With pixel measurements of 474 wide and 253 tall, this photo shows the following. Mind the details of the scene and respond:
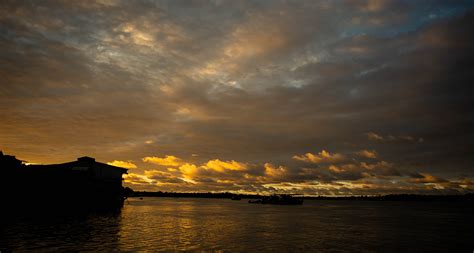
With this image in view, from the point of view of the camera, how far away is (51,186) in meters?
75.8

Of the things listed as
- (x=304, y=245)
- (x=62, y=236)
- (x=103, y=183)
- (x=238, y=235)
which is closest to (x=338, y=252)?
(x=304, y=245)

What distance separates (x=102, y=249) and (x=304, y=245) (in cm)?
2152

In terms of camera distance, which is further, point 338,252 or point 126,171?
point 126,171

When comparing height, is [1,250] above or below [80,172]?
below

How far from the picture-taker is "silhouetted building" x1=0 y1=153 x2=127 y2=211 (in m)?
69.4

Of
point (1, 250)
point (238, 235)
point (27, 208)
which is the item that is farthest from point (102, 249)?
point (27, 208)

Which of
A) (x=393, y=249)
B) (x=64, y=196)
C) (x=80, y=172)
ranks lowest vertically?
(x=393, y=249)

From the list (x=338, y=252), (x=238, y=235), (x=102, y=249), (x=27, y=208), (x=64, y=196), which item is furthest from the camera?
(x=64, y=196)

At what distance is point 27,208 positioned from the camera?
2835 inches

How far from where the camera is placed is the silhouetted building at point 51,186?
228ft

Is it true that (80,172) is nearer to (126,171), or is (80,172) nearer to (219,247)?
(126,171)

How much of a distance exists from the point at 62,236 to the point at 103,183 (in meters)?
59.7

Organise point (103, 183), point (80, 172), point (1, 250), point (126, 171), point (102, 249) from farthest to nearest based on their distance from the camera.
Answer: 1. point (126, 171)
2. point (103, 183)
3. point (80, 172)
4. point (102, 249)
5. point (1, 250)

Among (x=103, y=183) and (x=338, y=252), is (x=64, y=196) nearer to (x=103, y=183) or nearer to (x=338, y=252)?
(x=103, y=183)
